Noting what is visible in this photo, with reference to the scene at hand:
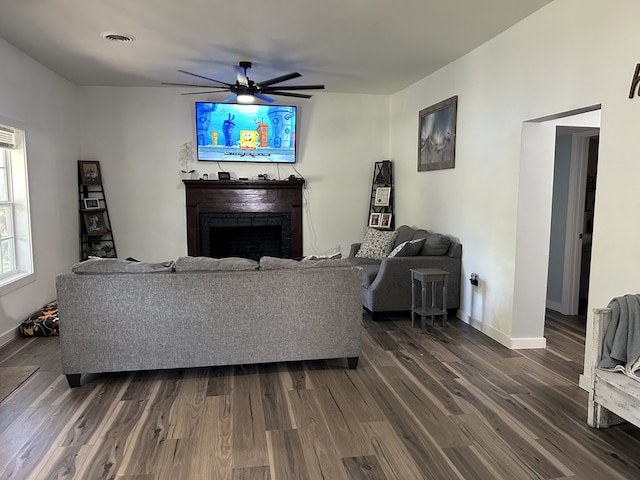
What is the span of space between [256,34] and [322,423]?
3.31 m

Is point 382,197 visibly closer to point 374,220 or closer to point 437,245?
point 374,220

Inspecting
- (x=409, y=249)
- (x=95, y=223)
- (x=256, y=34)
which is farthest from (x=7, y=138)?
(x=409, y=249)

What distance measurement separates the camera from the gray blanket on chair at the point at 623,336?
2463 millimetres

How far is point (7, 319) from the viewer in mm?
4141

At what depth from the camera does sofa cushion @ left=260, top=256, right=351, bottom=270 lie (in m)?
3.25

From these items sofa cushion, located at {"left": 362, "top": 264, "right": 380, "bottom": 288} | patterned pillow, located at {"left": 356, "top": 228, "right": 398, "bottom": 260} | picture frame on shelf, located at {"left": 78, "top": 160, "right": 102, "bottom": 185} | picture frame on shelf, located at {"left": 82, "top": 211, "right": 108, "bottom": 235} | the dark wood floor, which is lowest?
the dark wood floor

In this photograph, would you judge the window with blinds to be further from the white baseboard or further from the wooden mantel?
the white baseboard

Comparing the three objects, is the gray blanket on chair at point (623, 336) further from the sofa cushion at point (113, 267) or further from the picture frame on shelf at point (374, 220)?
the picture frame on shelf at point (374, 220)

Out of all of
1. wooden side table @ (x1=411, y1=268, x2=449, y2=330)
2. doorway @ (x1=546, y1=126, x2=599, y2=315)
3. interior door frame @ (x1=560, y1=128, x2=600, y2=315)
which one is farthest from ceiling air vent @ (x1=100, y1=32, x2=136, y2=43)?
interior door frame @ (x1=560, y1=128, x2=600, y2=315)

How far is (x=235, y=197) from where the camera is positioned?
639 cm

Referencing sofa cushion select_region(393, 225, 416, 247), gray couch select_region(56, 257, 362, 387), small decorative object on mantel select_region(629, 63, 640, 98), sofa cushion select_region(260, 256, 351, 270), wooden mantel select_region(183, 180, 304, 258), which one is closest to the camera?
small decorative object on mantel select_region(629, 63, 640, 98)

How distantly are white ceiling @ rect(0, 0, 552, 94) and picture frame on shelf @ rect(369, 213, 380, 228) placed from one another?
2052mm

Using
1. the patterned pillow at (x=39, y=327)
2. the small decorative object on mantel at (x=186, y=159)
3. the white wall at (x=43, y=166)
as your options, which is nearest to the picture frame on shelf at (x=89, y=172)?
the white wall at (x=43, y=166)

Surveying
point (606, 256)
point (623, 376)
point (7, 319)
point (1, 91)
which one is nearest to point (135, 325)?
point (7, 319)
